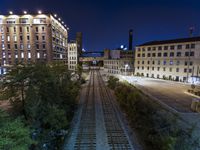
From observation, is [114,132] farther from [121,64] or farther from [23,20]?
[23,20]

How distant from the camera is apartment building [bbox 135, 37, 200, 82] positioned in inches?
1462

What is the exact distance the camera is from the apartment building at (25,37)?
144 feet

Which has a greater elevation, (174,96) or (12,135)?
(12,135)

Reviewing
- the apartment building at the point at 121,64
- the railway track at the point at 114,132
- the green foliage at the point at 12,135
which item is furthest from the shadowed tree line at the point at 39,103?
the apartment building at the point at 121,64

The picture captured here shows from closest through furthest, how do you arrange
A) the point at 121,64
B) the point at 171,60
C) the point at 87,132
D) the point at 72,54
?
the point at 87,132 < the point at 171,60 < the point at 121,64 < the point at 72,54

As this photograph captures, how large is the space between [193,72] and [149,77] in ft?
47.0

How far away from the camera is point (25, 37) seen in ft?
147

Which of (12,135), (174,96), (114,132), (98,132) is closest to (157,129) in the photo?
(114,132)

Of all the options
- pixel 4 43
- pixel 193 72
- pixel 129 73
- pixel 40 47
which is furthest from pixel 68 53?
pixel 193 72

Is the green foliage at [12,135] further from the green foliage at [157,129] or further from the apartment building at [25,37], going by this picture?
the apartment building at [25,37]

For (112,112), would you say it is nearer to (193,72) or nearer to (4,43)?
(193,72)

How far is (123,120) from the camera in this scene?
15195mm

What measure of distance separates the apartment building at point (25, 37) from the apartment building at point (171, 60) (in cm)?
3550

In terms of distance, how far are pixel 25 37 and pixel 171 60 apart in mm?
51162
